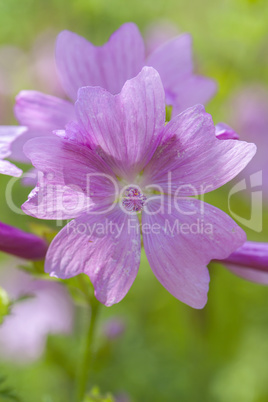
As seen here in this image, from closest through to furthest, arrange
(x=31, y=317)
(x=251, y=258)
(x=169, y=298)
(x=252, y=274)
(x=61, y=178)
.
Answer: (x=61, y=178) → (x=251, y=258) → (x=252, y=274) → (x=169, y=298) → (x=31, y=317)

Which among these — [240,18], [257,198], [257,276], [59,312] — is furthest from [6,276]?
[257,276]

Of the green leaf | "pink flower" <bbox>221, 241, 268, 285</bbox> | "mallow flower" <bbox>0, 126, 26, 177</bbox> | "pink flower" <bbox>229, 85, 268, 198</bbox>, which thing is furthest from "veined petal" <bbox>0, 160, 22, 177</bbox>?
"pink flower" <bbox>229, 85, 268, 198</bbox>

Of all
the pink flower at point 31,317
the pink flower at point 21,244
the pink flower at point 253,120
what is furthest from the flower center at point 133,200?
the pink flower at point 253,120

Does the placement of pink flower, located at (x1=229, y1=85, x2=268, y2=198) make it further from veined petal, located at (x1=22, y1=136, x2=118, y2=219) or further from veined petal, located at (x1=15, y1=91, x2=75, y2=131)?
veined petal, located at (x1=22, y1=136, x2=118, y2=219)

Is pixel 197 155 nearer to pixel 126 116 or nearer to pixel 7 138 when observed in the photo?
pixel 126 116

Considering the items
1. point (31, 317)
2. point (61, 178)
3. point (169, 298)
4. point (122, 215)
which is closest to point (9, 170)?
point (61, 178)

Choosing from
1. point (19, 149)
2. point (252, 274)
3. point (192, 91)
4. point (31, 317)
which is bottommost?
point (31, 317)

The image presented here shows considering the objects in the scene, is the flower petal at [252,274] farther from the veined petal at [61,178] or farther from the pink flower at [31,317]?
the pink flower at [31,317]
